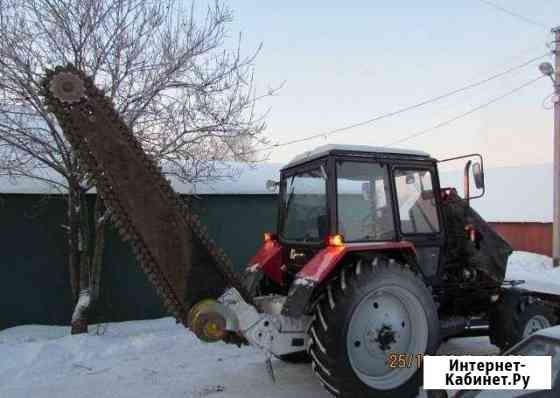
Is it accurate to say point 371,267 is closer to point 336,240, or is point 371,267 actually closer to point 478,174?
point 336,240

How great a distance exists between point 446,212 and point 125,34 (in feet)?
15.9

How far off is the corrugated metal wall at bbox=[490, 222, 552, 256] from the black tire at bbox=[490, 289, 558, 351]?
42.1 feet

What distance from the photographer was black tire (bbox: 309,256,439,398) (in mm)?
3549

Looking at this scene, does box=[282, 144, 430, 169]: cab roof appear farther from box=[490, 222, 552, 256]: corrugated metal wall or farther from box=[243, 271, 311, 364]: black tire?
box=[490, 222, 552, 256]: corrugated metal wall

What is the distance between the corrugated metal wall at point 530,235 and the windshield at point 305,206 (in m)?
14.3

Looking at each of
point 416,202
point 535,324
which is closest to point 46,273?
→ point 416,202

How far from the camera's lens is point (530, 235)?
16.8 m

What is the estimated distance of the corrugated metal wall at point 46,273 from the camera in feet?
22.1

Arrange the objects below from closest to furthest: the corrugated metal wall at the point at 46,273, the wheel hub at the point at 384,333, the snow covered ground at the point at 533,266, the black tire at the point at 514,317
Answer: the wheel hub at the point at 384,333 → the black tire at the point at 514,317 → the corrugated metal wall at the point at 46,273 → the snow covered ground at the point at 533,266

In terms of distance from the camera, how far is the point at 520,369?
2.61 meters

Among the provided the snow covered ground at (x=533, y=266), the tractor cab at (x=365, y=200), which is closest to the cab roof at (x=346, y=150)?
the tractor cab at (x=365, y=200)

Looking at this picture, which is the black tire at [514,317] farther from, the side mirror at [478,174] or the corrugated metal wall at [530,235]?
the corrugated metal wall at [530,235]

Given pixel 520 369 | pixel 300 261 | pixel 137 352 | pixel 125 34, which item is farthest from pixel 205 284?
pixel 125 34

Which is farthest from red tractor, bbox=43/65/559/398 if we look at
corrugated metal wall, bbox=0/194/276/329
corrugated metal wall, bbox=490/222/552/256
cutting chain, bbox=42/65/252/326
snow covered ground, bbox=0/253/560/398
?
corrugated metal wall, bbox=490/222/552/256
